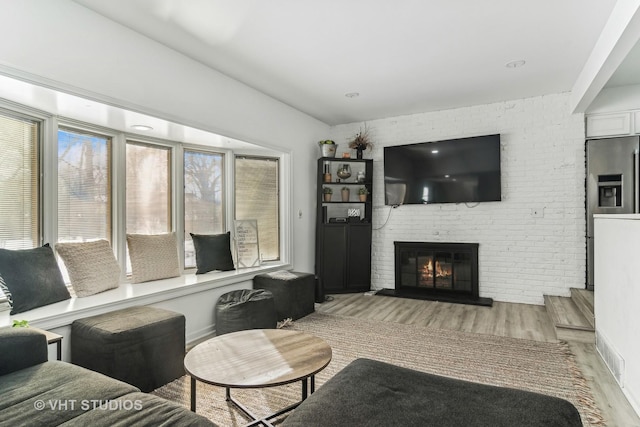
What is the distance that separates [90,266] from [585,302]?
15.5 ft

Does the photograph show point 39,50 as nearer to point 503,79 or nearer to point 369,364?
point 369,364

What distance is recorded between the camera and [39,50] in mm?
2293

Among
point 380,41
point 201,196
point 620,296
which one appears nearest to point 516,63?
point 380,41

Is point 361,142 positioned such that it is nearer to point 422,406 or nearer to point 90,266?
point 90,266

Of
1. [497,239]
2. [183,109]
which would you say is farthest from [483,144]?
[183,109]

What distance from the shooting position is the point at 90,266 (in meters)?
2.92

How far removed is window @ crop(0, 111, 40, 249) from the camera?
2566mm

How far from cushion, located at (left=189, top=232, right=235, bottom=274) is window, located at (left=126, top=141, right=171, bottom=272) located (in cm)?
38

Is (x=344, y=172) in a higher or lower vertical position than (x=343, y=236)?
higher

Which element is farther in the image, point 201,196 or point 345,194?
point 345,194

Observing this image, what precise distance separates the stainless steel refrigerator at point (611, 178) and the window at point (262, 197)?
12.6ft

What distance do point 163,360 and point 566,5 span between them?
376cm

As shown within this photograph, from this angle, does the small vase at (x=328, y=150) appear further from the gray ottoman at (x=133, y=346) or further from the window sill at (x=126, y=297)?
the gray ottoman at (x=133, y=346)

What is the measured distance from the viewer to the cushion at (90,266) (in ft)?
9.21
